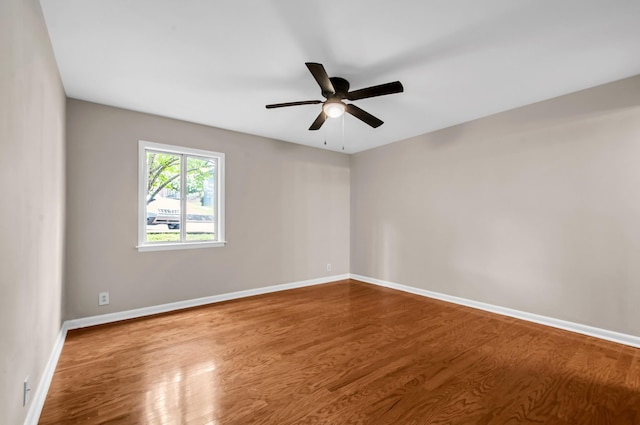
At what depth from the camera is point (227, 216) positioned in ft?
14.0

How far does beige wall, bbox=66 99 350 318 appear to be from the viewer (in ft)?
10.6

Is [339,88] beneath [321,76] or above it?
above

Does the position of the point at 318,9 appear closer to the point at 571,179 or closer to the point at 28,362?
the point at 28,362

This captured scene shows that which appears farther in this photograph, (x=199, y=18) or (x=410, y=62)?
(x=410, y=62)

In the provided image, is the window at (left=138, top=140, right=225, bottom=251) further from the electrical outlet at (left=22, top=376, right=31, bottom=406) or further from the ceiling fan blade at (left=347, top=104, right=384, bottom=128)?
the ceiling fan blade at (left=347, top=104, right=384, bottom=128)

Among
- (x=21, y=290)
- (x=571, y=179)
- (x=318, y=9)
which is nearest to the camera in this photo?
(x=21, y=290)

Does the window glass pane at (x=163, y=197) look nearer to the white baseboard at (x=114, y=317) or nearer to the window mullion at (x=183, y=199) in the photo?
the window mullion at (x=183, y=199)

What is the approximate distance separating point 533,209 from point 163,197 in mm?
4562

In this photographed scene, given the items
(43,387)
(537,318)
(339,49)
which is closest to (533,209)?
(537,318)

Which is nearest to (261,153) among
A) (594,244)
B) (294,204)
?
(294,204)

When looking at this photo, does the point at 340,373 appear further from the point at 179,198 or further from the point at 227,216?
the point at 179,198

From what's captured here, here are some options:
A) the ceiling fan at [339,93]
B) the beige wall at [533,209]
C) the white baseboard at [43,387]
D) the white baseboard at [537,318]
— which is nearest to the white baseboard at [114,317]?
the white baseboard at [43,387]

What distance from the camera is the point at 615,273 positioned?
2.82 metres

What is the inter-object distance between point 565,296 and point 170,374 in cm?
390
